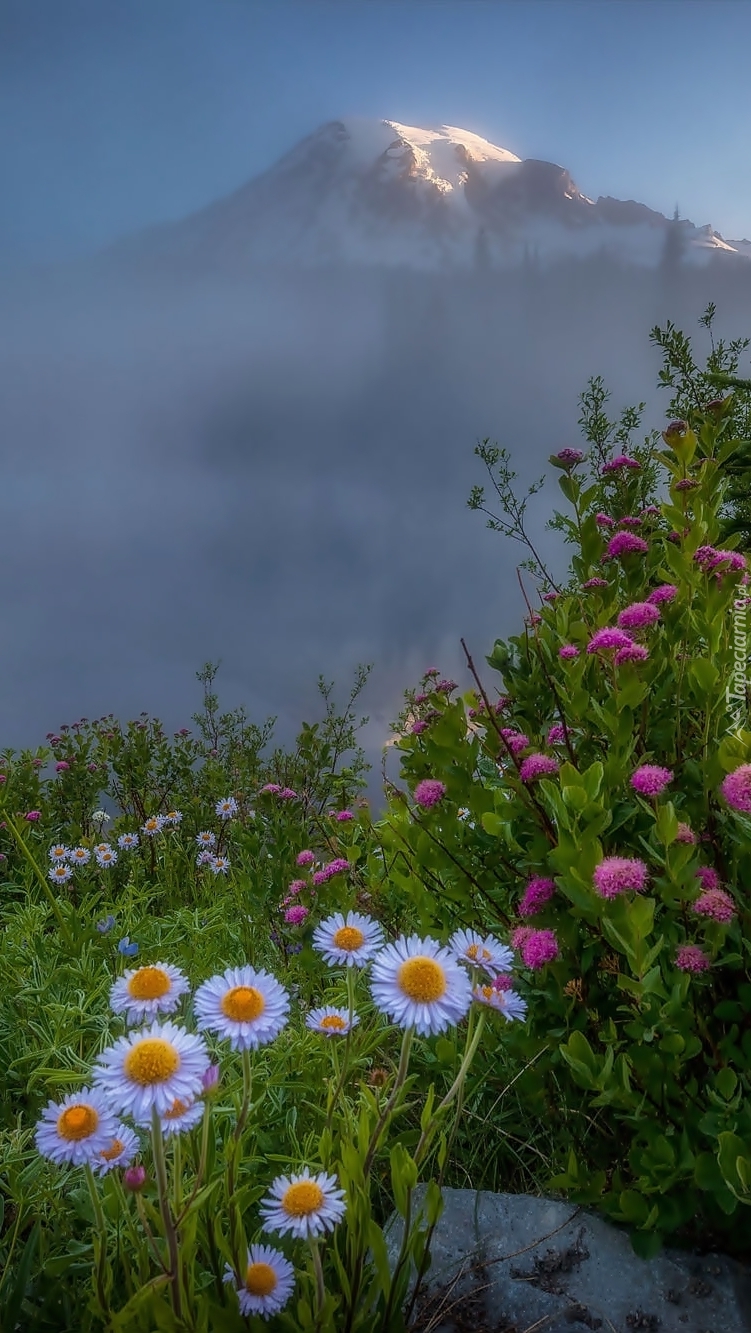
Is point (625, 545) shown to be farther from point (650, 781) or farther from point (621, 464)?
point (650, 781)

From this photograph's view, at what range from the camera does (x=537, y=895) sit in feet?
6.52

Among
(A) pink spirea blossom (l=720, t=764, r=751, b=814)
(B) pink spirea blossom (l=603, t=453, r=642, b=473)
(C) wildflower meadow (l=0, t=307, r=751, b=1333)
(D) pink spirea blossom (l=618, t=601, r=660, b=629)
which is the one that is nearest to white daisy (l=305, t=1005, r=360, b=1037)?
(C) wildflower meadow (l=0, t=307, r=751, b=1333)

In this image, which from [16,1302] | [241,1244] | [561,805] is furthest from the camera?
[561,805]

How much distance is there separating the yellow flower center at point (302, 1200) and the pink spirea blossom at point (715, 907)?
3.13 ft

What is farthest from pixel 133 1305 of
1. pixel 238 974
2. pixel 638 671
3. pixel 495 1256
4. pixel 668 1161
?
pixel 638 671

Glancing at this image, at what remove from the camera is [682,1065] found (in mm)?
1917

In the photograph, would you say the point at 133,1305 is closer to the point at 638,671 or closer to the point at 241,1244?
the point at 241,1244

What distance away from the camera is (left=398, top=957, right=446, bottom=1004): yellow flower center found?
4.29 ft

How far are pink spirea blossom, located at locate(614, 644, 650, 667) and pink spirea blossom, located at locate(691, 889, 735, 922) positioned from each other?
544 mm

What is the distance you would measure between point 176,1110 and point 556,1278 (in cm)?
112

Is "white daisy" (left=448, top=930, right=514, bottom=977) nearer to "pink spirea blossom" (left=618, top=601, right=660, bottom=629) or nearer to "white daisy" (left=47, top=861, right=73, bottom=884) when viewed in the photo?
"pink spirea blossom" (left=618, top=601, right=660, bottom=629)

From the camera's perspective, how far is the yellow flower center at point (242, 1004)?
1.29m

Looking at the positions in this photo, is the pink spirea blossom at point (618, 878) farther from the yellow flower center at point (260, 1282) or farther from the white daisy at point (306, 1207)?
the yellow flower center at point (260, 1282)

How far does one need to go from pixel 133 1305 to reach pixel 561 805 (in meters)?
1.13
